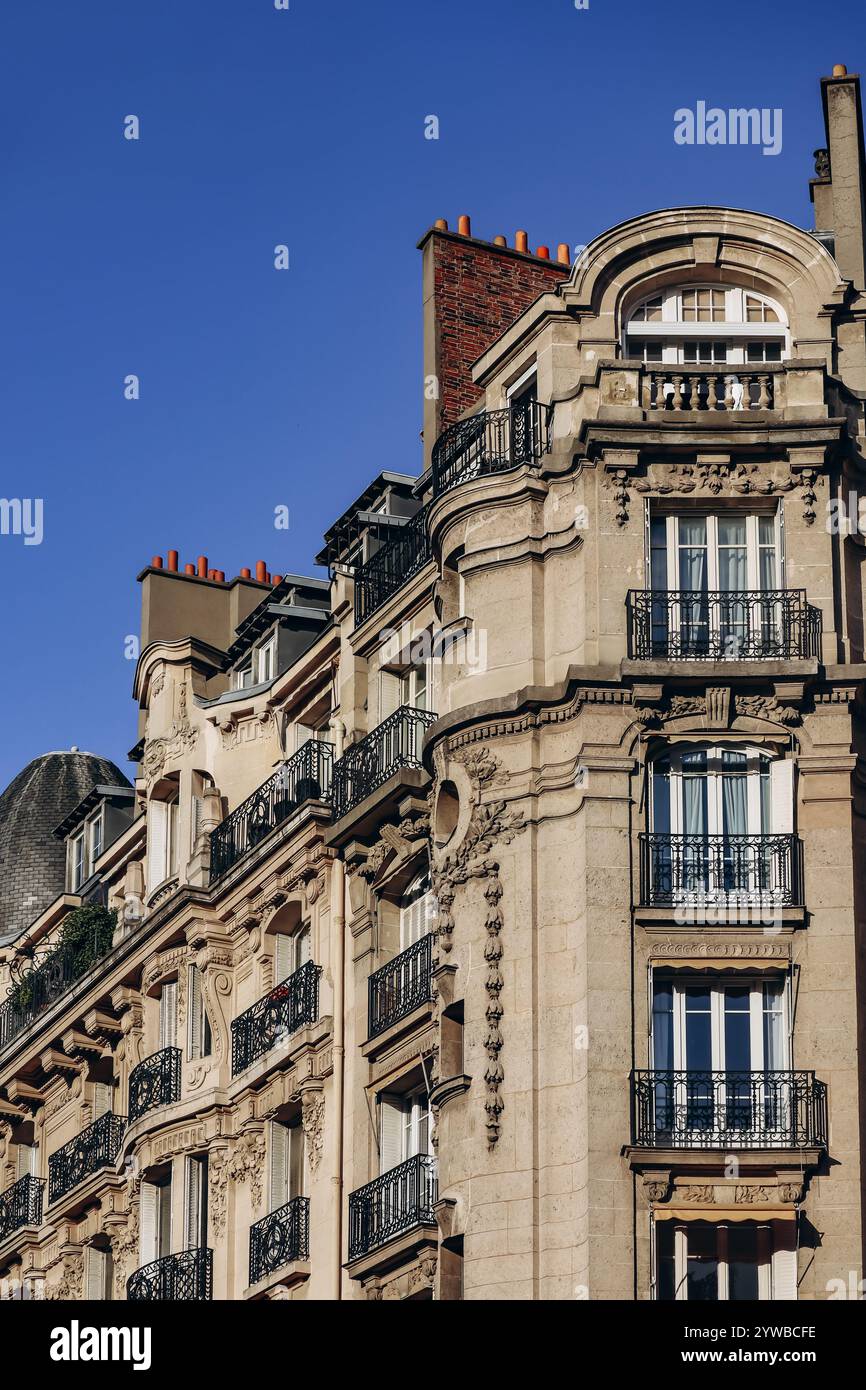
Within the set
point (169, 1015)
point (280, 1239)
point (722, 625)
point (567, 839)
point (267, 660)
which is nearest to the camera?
point (567, 839)

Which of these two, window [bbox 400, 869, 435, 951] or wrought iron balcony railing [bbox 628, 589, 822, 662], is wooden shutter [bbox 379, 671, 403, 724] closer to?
window [bbox 400, 869, 435, 951]

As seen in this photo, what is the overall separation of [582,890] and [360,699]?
25.5ft

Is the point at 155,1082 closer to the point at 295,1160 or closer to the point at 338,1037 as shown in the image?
the point at 295,1160

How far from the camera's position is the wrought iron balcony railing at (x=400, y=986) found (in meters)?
38.1

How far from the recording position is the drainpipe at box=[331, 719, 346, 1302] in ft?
128

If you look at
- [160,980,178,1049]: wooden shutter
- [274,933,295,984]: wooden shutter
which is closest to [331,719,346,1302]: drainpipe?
Result: [274,933,295,984]: wooden shutter

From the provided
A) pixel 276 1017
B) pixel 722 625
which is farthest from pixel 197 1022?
pixel 722 625

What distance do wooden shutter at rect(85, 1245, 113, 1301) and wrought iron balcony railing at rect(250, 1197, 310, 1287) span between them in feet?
25.7

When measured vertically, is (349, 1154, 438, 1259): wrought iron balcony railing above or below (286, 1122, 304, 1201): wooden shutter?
below

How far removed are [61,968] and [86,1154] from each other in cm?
407

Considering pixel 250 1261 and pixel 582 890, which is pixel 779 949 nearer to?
pixel 582 890

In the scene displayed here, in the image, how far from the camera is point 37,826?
196ft

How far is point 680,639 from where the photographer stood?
3650 cm
